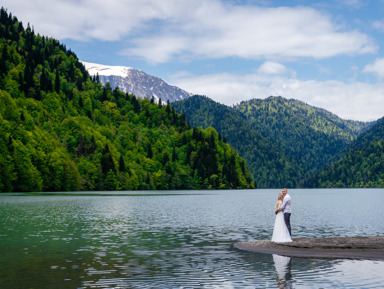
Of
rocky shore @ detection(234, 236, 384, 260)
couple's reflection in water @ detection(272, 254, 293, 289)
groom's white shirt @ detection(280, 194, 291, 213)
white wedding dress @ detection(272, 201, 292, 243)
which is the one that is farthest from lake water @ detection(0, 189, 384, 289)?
groom's white shirt @ detection(280, 194, 291, 213)

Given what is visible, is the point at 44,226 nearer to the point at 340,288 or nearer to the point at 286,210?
the point at 286,210

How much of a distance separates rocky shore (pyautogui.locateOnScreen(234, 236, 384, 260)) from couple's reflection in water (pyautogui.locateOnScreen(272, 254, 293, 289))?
6.56 feet

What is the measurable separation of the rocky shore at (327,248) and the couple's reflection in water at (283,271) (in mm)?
2000

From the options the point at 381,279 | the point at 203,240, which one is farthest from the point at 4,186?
the point at 381,279

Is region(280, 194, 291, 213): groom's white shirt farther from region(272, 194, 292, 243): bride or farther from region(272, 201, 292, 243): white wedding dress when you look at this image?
region(272, 201, 292, 243): white wedding dress

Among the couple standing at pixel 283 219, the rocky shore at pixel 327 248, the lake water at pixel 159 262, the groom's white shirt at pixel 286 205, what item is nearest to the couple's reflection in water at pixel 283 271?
the lake water at pixel 159 262

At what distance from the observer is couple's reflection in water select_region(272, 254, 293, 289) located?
86.5 ft

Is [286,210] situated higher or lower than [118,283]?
higher

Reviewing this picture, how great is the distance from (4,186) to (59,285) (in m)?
165

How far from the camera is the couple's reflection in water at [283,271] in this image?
26375mm

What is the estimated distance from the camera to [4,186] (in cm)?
17800

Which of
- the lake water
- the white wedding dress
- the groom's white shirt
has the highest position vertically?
the groom's white shirt

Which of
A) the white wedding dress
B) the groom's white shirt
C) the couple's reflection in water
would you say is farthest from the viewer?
the white wedding dress

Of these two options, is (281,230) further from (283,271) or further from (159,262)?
(159,262)
